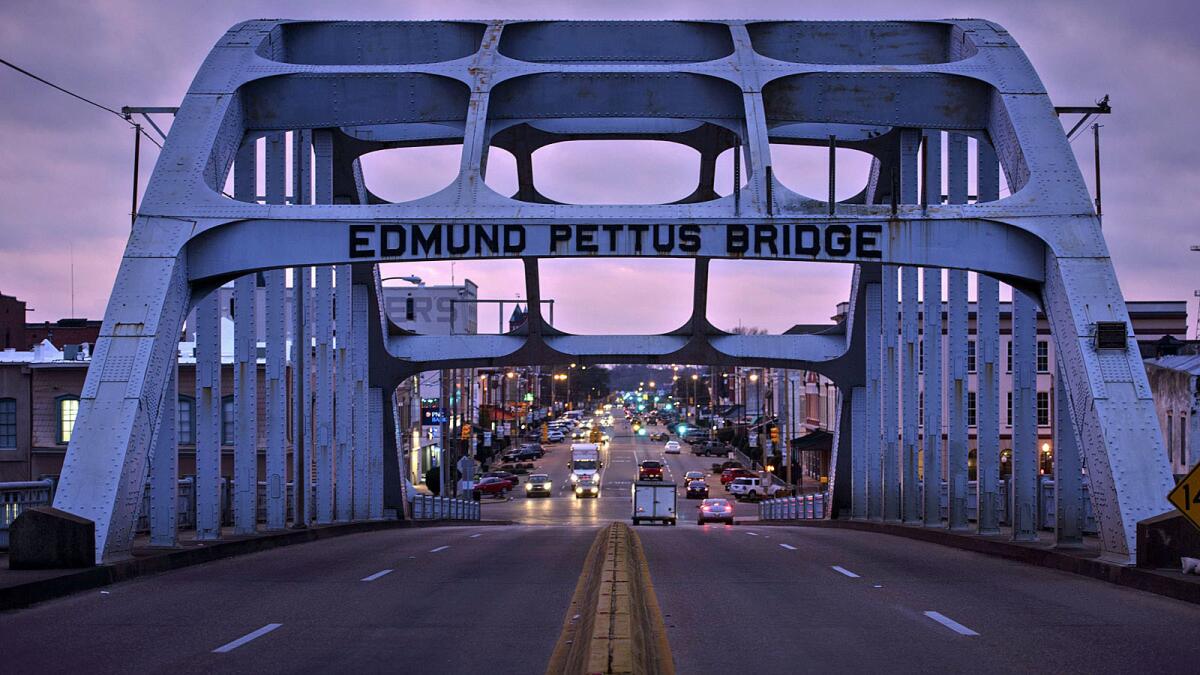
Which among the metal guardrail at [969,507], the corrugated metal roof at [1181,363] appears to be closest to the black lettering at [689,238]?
the metal guardrail at [969,507]

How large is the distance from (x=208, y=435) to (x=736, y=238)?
855cm

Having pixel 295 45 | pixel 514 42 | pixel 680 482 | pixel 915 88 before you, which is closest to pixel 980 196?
pixel 915 88

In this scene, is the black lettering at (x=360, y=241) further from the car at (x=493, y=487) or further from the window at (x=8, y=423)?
the car at (x=493, y=487)

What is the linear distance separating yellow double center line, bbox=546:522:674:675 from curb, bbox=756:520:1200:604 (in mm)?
5417

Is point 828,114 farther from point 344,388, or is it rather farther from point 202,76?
point 344,388

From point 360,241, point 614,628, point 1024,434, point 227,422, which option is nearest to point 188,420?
point 227,422

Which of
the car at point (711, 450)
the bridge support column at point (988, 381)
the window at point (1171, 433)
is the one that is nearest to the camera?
the bridge support column at point (988, 381)

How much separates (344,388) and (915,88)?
50.6 ft

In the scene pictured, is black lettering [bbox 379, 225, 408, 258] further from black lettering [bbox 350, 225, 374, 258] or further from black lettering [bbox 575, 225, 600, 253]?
black lettering [bbox 575, 225, 600, 253]

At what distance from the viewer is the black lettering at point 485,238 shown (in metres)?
19.3

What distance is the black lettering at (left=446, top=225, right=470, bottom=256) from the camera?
19422 millimetres

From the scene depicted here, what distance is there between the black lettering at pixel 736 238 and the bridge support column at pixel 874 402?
1678cm

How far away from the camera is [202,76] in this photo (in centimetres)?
2072

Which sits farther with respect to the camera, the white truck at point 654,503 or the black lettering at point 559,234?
the white truck at point 654,503
